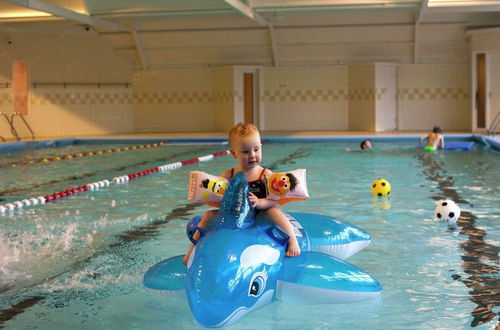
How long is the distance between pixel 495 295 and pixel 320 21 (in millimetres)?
13469

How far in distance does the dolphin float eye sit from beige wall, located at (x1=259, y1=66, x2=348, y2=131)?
1465 cm

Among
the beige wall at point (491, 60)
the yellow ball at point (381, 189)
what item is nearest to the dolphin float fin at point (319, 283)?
the yellow ball at point (381, 189)

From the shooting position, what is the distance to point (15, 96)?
1662 cm

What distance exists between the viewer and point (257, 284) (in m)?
3.08

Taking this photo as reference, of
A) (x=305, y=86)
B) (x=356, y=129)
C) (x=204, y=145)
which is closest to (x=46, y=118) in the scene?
(x=204, y=145)

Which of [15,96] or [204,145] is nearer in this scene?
[204,145]

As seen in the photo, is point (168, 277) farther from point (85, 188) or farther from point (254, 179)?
point (85, 188)

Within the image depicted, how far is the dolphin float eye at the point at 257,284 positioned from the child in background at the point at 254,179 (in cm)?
32

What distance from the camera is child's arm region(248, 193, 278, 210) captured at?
3.46 metres

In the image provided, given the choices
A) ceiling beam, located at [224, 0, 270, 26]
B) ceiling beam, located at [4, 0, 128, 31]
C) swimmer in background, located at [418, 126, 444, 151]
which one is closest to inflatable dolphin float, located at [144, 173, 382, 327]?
ceiling beam, located at [4, 0, 128, 31]

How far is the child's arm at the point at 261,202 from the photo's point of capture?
11.4ft

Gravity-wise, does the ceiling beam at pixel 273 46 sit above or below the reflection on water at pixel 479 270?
above

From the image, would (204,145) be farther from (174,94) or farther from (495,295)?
→ (495,295)

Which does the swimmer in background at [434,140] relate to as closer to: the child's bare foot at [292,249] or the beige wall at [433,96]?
the beige wall at [433,96]
